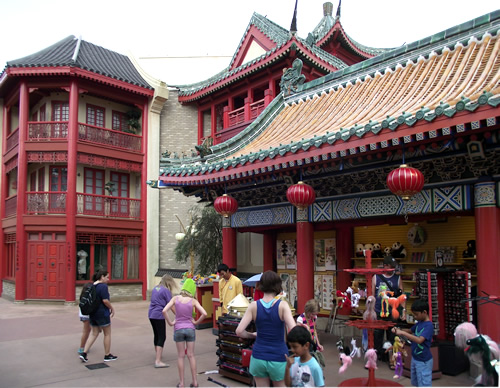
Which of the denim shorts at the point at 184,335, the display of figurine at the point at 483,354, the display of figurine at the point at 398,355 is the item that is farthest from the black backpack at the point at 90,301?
the display of figurine at the point at 483,354

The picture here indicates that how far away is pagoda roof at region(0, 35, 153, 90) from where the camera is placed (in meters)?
17.4

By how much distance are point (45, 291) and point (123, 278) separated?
9.84 ft

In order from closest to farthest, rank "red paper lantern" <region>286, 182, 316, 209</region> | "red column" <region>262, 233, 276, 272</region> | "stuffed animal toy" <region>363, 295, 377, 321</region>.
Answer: "stuffed animal toy" <region>363, 295, 377, 321</region>, "red paper lantern" <region>286, 182, 316, 209</region>, "red column" <region>262, 233, 276, 272</region>

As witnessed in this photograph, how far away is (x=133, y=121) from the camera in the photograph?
20031 mm

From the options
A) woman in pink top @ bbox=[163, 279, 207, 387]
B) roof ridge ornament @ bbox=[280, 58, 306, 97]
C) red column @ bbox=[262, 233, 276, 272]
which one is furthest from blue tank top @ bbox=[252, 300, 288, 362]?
roof ridge ornament @ bbox=[280, 58, 306, 97]

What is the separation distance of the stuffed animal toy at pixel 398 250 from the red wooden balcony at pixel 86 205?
1251cm

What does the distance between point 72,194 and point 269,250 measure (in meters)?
9.16

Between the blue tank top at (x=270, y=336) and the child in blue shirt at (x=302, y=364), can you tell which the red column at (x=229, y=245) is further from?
the child in blue shirt at (x=302, y=364)

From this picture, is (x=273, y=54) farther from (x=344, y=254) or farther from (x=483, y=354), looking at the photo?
(x=483, y=354)

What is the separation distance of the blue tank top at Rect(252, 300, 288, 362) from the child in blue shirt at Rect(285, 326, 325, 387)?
0.23 meters

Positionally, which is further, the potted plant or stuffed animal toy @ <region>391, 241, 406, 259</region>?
the potted plant

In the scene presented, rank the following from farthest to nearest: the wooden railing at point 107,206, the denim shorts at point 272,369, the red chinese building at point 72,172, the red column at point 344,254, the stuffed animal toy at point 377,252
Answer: the wooden railing at point 107,206 → the red chinese building at point 72,172 → the red column at point 344,254 → the stuffed animal toy at point 377,252 → the denim shorts at point 272,369

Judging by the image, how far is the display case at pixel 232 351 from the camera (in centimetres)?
628

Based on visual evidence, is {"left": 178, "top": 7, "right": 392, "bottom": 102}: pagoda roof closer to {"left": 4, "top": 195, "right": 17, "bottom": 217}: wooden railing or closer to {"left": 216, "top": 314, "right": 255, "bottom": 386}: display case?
{"left": 4, "top": 195, "right": 17, "bottom": 217}: wooden railing
